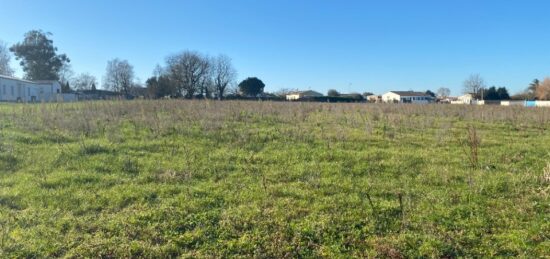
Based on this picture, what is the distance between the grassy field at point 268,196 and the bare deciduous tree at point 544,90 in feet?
263

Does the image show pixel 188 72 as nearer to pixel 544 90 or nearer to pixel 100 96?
pixel 100 96

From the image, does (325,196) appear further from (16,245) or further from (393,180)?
(16,245)

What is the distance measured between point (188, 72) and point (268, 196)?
246 ft

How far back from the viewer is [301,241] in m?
4.36

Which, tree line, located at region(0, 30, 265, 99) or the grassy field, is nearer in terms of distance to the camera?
the grassy field

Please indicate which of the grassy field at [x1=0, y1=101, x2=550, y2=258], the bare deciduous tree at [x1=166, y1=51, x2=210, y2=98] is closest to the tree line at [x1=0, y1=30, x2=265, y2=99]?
the bare deciduous tree at [x1=166, y1=51, x2=210, y2=98]

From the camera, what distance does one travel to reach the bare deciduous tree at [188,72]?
7619 centimetres

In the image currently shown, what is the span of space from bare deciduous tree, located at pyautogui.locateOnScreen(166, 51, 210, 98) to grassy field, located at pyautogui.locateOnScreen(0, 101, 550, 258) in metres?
66.2

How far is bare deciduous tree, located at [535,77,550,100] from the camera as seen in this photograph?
75.9 meters

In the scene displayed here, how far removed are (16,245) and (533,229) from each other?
605cm

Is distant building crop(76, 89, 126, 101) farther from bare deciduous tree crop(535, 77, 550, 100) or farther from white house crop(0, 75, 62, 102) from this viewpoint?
bare deciduous tree crop(535, 77, 550, 100)

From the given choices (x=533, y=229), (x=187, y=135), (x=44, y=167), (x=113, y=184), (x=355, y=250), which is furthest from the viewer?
(x=187, y=135)

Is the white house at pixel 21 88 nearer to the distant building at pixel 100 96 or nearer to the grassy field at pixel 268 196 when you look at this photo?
the distant building at pixel 100 96

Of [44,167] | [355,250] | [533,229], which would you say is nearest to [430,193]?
[533,229]
